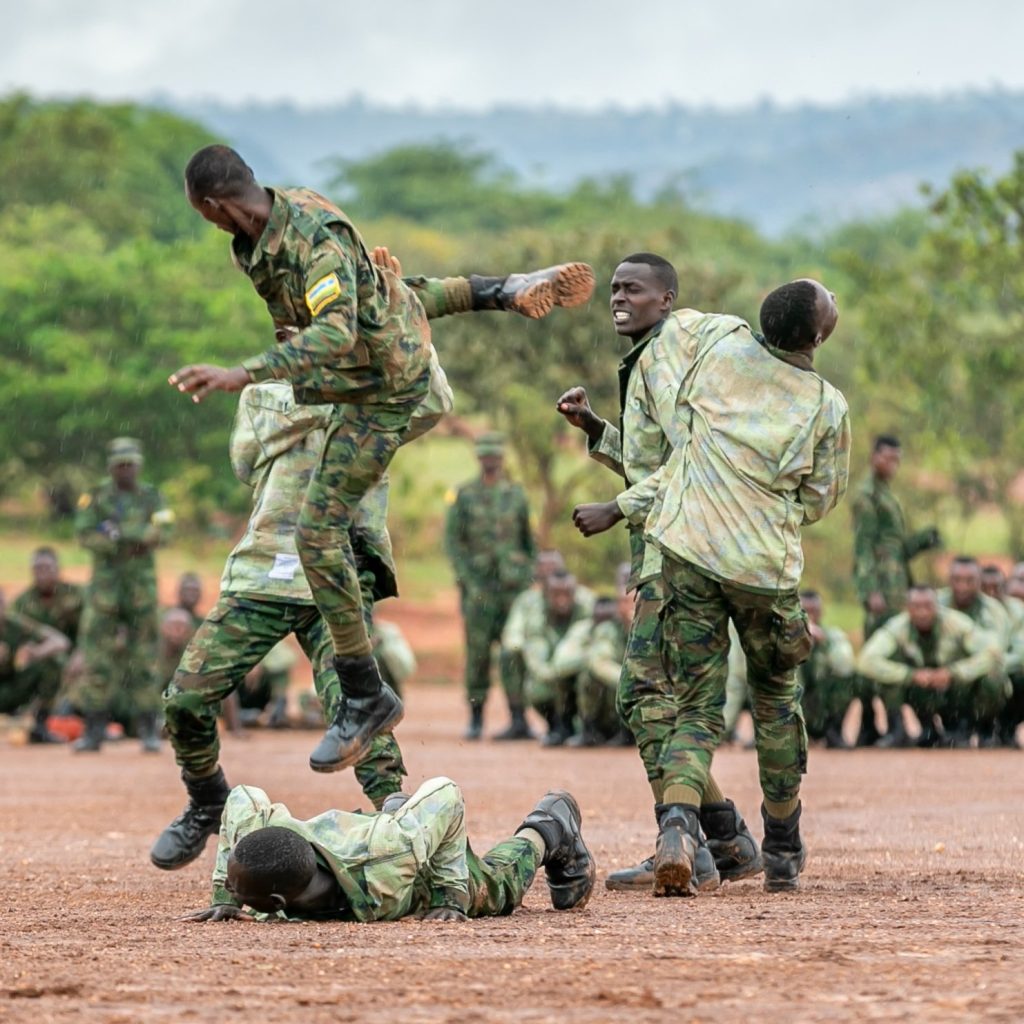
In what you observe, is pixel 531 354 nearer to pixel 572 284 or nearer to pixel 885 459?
pixel 885 459

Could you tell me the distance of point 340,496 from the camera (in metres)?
7.78

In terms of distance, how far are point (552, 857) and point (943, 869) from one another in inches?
81.0

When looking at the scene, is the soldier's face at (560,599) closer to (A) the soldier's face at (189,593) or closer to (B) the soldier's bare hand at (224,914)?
(A) the soldier's face at (189,593)

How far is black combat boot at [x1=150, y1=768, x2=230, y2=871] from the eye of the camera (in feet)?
28.2

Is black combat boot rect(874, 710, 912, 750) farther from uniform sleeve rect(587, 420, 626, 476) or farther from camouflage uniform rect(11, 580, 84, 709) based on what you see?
uniform sleeve rect(587, 420, 626, 476)

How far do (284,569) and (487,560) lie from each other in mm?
11233

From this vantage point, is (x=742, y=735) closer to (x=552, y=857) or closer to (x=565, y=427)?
(x=552, y=857)

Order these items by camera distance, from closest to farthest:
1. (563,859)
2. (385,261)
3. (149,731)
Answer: (563,859), (385,261), (149,731)

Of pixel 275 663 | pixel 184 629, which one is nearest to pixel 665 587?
pixel 184 629

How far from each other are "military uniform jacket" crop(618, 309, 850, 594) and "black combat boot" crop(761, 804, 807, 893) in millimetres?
918

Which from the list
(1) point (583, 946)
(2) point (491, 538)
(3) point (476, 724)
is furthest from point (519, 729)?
(1) point (583, 946)

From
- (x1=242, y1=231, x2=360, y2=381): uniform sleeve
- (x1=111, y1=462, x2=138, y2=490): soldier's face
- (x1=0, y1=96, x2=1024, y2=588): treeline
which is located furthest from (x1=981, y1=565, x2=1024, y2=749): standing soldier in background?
(x1=0, y1=96, x2=1024, y2=588): treeline

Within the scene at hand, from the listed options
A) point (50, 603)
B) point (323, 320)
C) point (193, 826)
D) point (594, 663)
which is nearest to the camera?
point (323, 320)

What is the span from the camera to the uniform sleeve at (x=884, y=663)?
17.5 m
